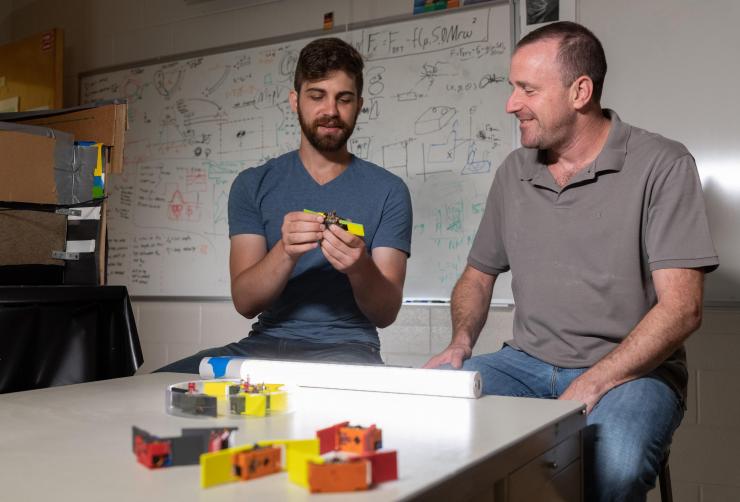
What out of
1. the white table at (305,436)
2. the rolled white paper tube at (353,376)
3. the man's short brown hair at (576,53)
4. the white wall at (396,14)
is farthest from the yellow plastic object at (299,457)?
the white wall at (396,14)

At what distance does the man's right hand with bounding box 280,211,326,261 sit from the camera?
1.56 meters

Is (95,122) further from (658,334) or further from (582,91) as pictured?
(658,334)

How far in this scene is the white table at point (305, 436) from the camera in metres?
0.62

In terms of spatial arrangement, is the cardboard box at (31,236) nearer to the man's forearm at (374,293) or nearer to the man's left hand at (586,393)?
the man's forearm at (374,293)

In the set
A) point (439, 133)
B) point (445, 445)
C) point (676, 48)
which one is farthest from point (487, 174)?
point (445, 445)

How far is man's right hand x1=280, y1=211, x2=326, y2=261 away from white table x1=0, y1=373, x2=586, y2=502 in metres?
0.49

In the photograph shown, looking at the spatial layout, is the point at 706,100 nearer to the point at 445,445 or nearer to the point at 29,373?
the point at 445,445

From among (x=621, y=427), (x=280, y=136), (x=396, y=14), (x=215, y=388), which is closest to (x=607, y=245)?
(x=621, y=427)

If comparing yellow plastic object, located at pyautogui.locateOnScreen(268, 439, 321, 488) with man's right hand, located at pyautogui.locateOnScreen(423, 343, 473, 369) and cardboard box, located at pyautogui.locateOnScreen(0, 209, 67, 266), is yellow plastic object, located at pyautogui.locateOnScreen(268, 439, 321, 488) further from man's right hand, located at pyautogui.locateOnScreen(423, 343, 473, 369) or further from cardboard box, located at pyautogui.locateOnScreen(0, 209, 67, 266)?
cardboard box, located at pyautogui.locateOnScreen(0, 209, 67, 266)

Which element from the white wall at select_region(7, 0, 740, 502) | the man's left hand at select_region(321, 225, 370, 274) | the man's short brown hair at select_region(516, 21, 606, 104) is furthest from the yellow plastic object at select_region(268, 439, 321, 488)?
the white wall at select_region(7, 0, 740, 502)

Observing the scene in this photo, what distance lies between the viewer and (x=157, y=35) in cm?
341

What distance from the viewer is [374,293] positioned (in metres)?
1.79

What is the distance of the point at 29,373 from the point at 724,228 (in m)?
1.98

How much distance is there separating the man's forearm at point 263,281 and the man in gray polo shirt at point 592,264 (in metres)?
0.43
